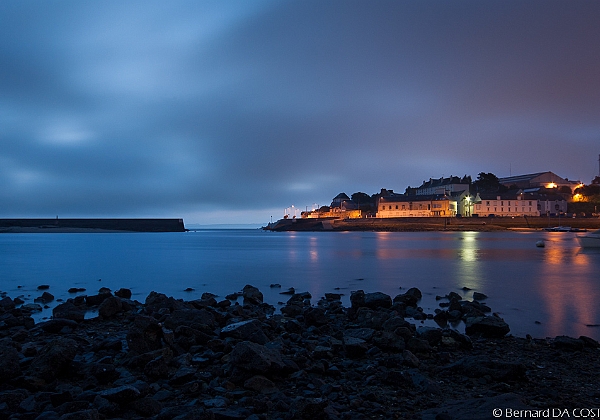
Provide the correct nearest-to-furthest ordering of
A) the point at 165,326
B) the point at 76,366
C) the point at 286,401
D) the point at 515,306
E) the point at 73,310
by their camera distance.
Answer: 1. the point at 286,401
2. the point at 76,366
3. the point at 165,326
4. the point at 73,310
5. the point at 515,306

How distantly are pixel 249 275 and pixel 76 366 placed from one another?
20.1 m

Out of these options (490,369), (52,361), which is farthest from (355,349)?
(52,361)

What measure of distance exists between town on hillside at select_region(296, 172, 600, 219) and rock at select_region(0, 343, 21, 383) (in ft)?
420

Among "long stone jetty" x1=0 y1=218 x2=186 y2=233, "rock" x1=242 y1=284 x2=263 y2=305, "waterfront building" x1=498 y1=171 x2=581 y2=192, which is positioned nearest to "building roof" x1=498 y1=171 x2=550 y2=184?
"waterfront building" x1=498 y1=171 x2=581 y2=192

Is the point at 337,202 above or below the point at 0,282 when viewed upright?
above

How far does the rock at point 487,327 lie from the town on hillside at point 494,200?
4783 inches

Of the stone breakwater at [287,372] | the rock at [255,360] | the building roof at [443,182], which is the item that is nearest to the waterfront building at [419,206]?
the building roof at [443,182]

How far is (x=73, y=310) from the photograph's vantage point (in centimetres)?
1228

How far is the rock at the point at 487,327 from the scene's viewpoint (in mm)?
10234

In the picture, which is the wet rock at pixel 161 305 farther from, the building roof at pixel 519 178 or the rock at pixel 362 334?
the building roof at pixel 519 178

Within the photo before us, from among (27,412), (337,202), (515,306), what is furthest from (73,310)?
(337,202)

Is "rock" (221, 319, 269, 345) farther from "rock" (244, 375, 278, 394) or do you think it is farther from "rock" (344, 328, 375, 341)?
"rock" (244, 375, 278, 394)

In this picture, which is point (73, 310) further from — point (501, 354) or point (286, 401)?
point (501, 354)

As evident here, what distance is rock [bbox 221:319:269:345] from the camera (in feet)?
29.3
